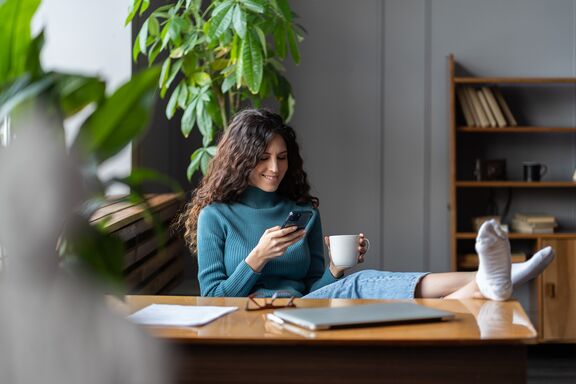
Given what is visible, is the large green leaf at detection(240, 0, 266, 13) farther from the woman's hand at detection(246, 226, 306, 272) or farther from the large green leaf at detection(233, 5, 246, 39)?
the woman's hand at detection(246, 226, 306, 272)

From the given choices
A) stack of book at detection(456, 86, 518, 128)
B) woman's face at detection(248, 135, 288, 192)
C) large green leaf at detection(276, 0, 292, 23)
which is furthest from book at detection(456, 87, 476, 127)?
woman's face at detection(248, 135, 288, 192)

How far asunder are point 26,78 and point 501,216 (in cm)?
400

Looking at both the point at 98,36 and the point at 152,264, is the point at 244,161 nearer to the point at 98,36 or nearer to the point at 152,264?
the point at 152,264

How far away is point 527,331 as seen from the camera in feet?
5.18

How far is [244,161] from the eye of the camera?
267 cm

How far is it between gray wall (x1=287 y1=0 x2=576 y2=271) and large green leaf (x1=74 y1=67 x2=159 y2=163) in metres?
3.83

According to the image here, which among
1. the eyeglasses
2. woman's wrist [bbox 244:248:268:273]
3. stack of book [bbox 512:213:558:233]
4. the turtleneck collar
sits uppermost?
the turtleneck collar

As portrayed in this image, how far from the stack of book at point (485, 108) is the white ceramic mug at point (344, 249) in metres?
2.31

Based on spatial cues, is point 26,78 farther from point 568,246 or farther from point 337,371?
point 568,246

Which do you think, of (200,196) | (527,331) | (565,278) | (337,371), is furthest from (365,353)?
(565,278)

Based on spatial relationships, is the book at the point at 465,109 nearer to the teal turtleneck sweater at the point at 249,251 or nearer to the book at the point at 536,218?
the book at the point at 536,218

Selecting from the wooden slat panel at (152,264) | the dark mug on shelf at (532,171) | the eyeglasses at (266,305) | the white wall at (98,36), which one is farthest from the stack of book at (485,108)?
the eyeglasses at (266,305)

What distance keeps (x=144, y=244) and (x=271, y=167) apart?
95 cm

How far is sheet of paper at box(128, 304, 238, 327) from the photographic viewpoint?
66.5 inches
